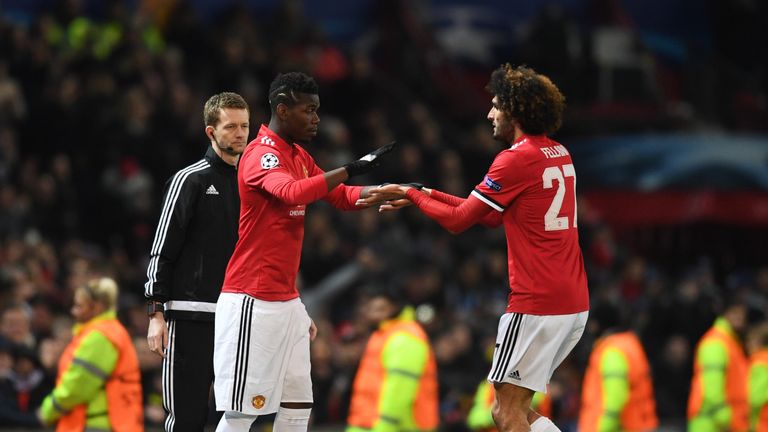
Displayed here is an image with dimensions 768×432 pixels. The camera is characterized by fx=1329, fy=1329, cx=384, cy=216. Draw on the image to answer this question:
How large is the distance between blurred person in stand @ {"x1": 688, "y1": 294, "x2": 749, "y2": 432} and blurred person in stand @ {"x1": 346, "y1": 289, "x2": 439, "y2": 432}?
2.76 m

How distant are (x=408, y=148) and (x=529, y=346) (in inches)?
406

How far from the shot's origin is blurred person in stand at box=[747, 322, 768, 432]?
40.4 feet

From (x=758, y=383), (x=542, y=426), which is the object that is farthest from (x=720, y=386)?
(x=542, y=426)

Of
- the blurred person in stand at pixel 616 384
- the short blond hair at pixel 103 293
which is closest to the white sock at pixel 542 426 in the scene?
the short blond hair at pixel 103 293

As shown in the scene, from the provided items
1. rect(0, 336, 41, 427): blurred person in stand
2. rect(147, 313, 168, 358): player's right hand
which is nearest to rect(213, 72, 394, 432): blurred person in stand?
rect(147, 313, 168, 358): player's right hand

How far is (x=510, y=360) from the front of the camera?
7062mm

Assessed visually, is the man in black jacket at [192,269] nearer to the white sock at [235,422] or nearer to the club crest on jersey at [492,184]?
the white sock at [235,422]

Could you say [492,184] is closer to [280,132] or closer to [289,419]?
[280,132]

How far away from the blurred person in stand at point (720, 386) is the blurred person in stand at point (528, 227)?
16.6 feet

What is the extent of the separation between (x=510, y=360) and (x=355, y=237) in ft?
30.2

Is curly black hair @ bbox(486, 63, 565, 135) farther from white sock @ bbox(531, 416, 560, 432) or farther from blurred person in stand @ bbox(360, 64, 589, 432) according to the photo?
white sock @ bbox(531, 416, 560, 432)

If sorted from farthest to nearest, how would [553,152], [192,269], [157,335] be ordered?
[192,269]
[157,335]
[553,152]

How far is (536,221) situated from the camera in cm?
700

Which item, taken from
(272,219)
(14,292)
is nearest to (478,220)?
(272,219)
